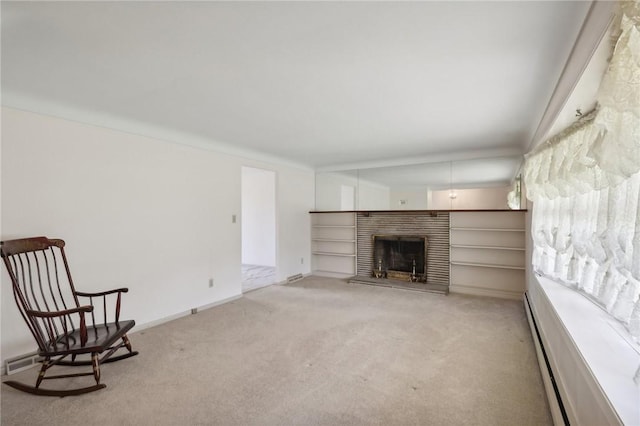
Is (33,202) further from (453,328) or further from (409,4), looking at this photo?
(453,328)

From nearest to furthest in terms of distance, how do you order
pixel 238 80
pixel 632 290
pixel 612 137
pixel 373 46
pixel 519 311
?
pixel 612 137 → pixel 632 290 → pixel 373 46 → pixel 238 80 → pixel 519 311

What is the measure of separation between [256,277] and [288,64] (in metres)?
4.75

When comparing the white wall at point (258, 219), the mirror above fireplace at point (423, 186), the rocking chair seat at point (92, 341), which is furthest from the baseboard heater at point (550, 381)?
the white wall at point (258, 219)

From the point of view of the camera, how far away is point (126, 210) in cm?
323

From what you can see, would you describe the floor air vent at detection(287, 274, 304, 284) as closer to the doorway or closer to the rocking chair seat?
the doorway

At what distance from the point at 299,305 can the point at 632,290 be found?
3.41 metres

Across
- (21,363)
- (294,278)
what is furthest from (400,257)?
(21,363)

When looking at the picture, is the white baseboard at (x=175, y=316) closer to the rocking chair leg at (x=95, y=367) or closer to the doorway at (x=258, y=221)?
the rocking chair leg at (x=95, y=367)

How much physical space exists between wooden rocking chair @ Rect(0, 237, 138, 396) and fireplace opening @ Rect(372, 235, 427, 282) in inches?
163

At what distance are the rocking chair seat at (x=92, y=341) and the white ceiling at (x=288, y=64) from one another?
6.27 feet

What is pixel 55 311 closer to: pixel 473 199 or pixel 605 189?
pixel 605 189

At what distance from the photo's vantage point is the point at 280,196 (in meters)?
5.39

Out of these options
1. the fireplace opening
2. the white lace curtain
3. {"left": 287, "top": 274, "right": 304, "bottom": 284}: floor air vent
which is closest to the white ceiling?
the white lace curtain

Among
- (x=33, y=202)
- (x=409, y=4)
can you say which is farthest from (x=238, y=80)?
(x=33, y=202)
